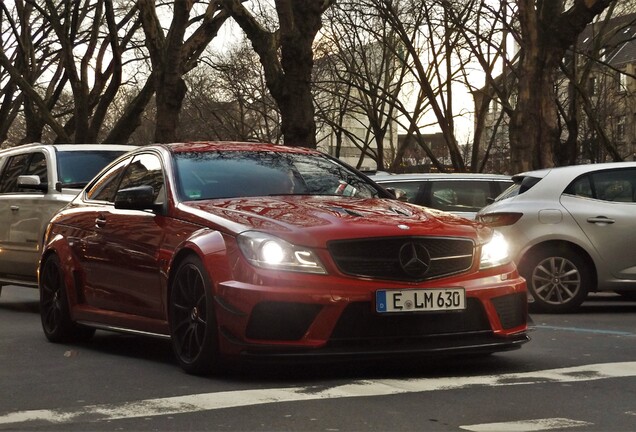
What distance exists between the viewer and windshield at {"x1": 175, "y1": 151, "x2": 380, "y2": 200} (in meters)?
8.63

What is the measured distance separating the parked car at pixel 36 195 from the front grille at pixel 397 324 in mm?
6756

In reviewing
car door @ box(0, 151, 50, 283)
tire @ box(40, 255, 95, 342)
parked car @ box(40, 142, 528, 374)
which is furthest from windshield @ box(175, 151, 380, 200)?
car door @ box(0, 151, 50, 283)

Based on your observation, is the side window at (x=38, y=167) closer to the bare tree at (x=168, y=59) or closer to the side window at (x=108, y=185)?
the side window at (x=108, y=185)

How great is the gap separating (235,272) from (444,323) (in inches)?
48.2

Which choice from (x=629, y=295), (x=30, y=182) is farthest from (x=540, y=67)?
(x=30, y=182)

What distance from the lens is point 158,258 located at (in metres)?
8.33

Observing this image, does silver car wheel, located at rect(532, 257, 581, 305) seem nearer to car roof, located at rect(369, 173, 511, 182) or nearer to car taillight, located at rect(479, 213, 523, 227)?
car taillight, located at rect(479, 213, 523, 227)

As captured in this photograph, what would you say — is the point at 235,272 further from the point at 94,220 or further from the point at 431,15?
the point at 431,15

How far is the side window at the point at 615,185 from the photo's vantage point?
13.2 meters

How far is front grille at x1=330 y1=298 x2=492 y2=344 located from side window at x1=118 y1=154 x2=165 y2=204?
194 cm

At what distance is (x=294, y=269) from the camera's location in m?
7.31

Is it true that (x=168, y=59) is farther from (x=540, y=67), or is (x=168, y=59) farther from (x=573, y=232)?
(x=573, y=232)

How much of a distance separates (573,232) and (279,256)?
21.1 feet

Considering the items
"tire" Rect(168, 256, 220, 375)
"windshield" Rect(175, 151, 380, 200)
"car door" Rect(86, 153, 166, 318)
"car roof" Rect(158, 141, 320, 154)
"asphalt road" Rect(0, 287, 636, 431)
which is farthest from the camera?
"car roof" Rect(158, 141, 320, 154)
